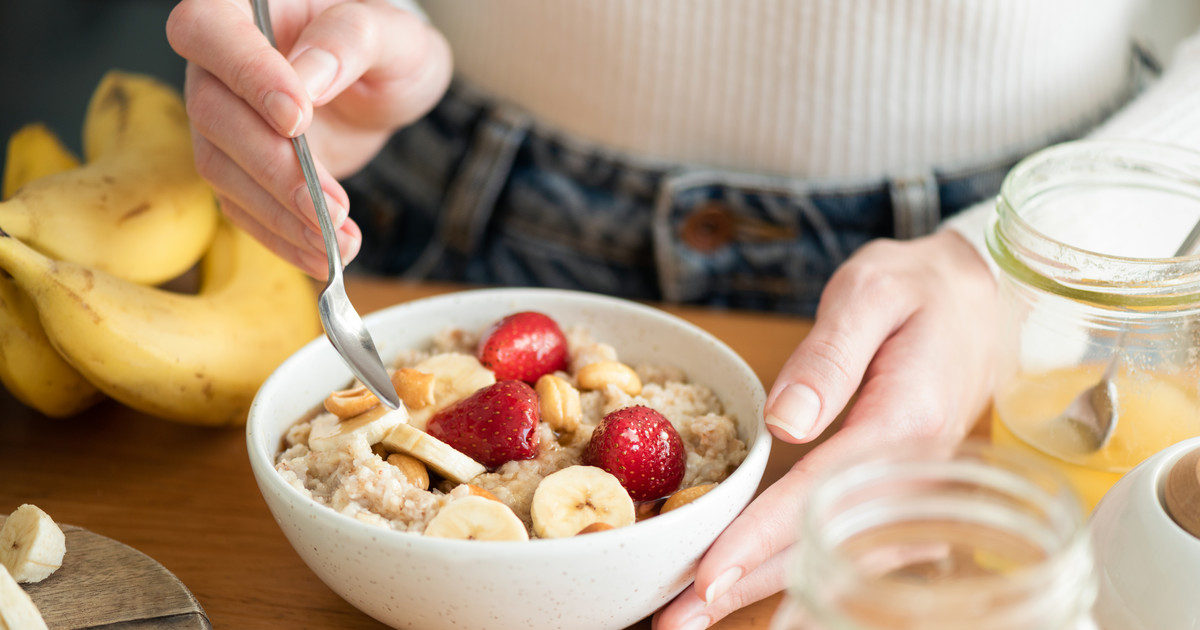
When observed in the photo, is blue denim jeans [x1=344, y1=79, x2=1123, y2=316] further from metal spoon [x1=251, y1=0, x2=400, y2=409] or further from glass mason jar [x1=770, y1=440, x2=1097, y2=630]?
glass mason jar [x1=770, y1=440, x2=1097, y2=630]

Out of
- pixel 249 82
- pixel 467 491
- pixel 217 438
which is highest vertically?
pixel 249 82

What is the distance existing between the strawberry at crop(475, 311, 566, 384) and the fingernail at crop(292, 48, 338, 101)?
0.72 ft

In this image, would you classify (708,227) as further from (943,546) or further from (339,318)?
(943,546)

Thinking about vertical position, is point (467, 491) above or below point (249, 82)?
below

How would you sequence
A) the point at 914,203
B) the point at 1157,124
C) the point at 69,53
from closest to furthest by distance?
the point at 1157,124 → the point at 914,203 → the point at 69,53

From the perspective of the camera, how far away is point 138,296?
753 millimetres

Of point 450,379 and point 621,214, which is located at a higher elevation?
point 450,379

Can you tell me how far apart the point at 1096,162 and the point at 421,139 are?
30.0 inches

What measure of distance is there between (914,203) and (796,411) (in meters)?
0.51

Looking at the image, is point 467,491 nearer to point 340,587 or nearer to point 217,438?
point 340,587

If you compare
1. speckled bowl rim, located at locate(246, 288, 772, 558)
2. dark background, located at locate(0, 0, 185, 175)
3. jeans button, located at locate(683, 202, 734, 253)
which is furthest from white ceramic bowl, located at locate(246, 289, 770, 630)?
dark background, located at locate(0, 0, 185, 175)

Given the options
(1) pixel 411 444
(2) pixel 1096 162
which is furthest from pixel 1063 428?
(1) pixel 411 444

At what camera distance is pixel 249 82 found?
2.18 ft

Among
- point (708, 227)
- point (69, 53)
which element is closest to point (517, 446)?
point (708, 227)
